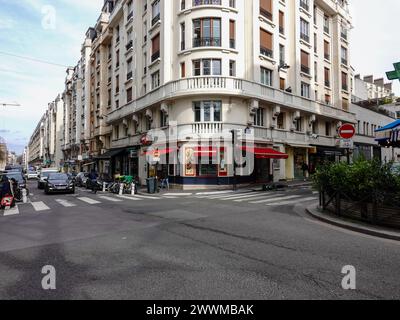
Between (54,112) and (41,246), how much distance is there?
95835mm

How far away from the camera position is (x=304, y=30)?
2656 cm

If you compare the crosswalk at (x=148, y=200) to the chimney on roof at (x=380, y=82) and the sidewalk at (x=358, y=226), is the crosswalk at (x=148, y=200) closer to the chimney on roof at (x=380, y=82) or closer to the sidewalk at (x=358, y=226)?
the sidewalk at (x=358, y=226)

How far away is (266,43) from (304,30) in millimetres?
7078

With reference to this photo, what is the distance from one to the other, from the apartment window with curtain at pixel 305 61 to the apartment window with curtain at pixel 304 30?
1.40m

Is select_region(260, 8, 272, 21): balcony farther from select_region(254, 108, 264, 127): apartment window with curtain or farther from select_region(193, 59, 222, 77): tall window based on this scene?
select_region(254, 108, 264, 127): apartment window with curtain

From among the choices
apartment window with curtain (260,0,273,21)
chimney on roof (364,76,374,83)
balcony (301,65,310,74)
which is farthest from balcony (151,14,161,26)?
chimney on roof (364,76,374,83)

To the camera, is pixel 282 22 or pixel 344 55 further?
pixel 344 55

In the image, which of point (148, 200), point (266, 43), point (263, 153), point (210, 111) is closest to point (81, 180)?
point (210, 111)

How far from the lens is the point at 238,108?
788 inches

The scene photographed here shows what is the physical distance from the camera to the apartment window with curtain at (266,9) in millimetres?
22000

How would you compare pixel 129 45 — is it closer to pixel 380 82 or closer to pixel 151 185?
pixel 151 185

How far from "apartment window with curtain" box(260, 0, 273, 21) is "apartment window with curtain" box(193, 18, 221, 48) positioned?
4724mm
